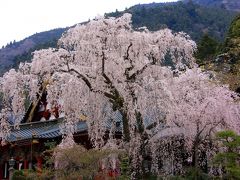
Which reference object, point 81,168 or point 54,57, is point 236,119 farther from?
point 54,57

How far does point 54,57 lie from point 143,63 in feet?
8.68

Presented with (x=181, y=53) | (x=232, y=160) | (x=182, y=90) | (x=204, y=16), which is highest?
(x=204, y=16)

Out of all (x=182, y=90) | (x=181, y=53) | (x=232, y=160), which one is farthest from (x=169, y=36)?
(x=232, y=160)

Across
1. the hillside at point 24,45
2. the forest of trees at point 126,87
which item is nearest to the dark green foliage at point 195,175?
the forest of trees at point 126,87

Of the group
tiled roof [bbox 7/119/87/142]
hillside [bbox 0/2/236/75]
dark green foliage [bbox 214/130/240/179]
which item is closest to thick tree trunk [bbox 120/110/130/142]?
dark green foliage [bbox 214/130/240/179]

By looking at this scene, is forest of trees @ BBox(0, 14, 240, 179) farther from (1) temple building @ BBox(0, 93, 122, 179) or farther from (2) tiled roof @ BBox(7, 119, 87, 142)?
(2) tiled roof @ BBox(7, 119, 87, 142)

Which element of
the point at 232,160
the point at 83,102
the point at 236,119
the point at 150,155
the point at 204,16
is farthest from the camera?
the point at 204,16

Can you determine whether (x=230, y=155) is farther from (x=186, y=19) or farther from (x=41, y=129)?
(x=186, y=19)

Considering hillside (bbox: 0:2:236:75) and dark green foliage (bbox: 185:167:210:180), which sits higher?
hillside (bbox: 0:2:236:75)

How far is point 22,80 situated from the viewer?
12922 mm

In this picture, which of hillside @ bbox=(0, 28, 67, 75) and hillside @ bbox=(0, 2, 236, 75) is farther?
hillside @ bbox=(0, 28, 67, 75)

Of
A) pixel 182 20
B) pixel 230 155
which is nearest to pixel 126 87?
pixel 230 155

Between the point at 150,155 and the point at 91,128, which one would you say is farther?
the point at 150,155

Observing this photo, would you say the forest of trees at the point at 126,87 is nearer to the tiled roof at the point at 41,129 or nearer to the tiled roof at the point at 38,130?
the tiled roof at the point at 41,129
